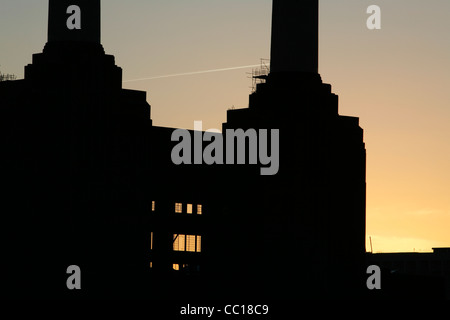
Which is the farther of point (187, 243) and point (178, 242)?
point (187, 243)

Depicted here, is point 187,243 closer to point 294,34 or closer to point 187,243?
point 187,243

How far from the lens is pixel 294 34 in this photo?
74.8m

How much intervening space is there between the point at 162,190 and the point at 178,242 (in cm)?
371

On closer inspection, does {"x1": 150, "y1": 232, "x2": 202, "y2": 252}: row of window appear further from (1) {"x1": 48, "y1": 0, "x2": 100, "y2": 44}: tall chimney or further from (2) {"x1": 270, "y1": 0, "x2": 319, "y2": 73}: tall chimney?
(1) {"x1": 48, "y1": 0, "x2": 100, "y2": 44}: tall chimney

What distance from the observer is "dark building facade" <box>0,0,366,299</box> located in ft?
234

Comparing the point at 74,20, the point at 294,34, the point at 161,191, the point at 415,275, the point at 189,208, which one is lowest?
the point at 415,275

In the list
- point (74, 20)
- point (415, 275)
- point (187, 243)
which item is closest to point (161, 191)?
point (187, 243)

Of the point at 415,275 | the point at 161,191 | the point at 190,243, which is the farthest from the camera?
the point at 415,275

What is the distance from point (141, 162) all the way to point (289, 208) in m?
10.2

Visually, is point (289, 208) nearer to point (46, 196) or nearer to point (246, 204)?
point (246, 204)

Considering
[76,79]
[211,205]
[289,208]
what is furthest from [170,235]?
[76,79]

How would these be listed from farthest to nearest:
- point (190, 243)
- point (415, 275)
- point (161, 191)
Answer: point (415, 275) < point (190, 243) < point (161, 191)

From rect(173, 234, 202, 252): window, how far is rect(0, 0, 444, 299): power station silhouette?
0.30 ft

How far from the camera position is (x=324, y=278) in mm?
77938
